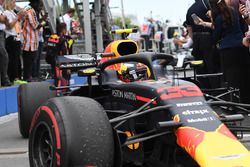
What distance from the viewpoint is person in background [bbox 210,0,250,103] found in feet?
22.1

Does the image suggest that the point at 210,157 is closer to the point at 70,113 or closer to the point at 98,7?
the point at 70,113

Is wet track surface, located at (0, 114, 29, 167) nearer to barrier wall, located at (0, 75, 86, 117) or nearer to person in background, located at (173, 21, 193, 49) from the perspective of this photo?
barrier wall, located at (0, 75, 86, 117)

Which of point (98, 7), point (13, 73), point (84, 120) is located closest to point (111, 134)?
point (84, 120)

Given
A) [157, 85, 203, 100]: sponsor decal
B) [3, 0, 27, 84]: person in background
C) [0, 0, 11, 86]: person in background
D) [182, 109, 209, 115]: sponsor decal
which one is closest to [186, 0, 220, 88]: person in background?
[0, 0, 11, 86]: person in background

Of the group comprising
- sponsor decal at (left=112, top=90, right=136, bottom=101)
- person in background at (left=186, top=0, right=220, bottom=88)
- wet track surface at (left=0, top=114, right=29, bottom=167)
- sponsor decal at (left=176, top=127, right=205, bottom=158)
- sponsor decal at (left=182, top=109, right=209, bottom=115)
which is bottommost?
wet track surface at (left=0, top=114, right=29, bottom=167)

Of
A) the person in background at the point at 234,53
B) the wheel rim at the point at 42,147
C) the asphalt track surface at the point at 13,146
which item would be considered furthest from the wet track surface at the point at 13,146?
the wheel rim at the point at 42,147

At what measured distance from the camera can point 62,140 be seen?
3.28m

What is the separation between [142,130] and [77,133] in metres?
0.80

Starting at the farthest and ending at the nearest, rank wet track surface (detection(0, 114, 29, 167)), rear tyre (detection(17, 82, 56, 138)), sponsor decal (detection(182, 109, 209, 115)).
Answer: rear tyre (detection(17, 82, 56, 138)) → wet track surface (detection(0, 114, 29, 167)) → sponsor decal (detection(182, 109, 209, 115))

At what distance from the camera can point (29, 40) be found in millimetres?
11172

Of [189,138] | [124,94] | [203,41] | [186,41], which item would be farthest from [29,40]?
[189,138]

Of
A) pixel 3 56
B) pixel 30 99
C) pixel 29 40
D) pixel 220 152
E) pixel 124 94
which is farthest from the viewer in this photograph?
pixel 29 40

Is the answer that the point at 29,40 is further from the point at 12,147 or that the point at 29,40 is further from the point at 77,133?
the point at 77,133

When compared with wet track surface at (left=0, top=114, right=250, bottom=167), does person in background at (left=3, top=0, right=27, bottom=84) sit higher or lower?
higher
